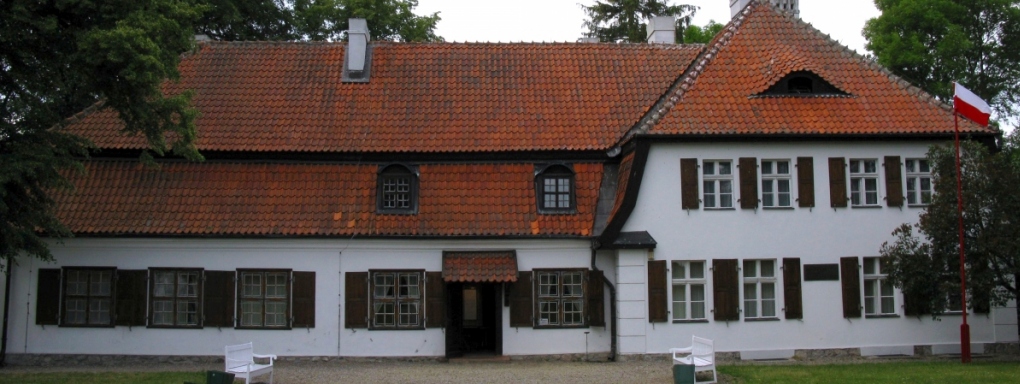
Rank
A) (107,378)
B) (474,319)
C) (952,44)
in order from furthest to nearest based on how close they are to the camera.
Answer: (952,44), (474,319), (107,378)

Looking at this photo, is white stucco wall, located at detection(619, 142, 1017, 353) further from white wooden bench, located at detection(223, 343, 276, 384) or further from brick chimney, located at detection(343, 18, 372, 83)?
brick chimney, located at detection(343, 18, 372, 83)

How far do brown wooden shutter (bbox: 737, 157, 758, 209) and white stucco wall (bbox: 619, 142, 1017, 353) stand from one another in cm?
14

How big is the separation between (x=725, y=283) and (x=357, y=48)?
10873 mm

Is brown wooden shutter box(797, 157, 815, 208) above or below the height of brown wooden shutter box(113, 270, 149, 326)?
above

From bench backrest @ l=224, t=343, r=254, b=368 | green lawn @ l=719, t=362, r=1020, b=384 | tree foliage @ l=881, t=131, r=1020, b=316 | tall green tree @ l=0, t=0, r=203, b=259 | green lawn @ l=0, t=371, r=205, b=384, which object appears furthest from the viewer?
tree foliage @ l=881, t=131, r=1020, b=316

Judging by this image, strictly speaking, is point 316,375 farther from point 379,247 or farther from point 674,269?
point 674,269

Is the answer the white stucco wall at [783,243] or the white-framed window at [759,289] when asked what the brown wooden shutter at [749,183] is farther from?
the white-framed window at [759,289]

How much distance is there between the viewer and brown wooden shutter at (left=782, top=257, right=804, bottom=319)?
18.1 m

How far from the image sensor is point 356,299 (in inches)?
725

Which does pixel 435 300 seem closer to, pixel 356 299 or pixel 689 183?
pixel 356 299

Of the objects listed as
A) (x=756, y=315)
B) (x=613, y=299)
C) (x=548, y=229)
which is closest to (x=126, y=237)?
(x=548, y=229)

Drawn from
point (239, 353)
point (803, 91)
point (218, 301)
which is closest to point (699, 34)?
point (803, 91)

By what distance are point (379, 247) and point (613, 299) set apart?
16.7 feet

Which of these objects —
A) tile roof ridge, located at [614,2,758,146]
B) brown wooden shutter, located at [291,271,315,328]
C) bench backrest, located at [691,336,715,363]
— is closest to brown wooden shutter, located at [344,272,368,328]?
brown wooden shutter, located at [291,271,315,328]
